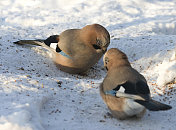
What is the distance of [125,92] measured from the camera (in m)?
4.04

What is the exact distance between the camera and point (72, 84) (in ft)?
19.0

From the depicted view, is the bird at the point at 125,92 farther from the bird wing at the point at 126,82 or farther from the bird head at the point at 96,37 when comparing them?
the bird head at the point at 96,37

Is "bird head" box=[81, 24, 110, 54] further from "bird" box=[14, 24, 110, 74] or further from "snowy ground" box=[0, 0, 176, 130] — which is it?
"snowy ground" box=[0, 0, 176, 130]

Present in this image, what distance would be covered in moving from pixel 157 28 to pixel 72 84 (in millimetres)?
5934

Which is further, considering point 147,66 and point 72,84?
point 147,66

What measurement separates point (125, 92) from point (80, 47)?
2.97 meters

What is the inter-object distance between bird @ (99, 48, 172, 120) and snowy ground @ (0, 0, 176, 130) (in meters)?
0.23

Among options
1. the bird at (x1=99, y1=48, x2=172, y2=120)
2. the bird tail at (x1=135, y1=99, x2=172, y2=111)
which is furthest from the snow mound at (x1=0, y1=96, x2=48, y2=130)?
Result: the bird tail at (x1=135, y1=99, x2=172, y2=111)

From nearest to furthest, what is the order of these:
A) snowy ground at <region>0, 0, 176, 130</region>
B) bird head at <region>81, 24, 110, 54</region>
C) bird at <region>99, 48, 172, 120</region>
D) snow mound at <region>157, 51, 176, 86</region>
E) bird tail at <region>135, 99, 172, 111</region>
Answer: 1. bird tail at <region>135, 99, 172, 111</region>
2. bird at <region>99, 48, 172, 120</region>
3. snowy ground at <region>0, 0, 176, 130</region>
4. snow mound at <region>157, 51, 176, 86</region>
5. bird head at <region>81, 24, 110, 54</region>

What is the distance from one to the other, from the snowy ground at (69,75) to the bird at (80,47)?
29 centimetres

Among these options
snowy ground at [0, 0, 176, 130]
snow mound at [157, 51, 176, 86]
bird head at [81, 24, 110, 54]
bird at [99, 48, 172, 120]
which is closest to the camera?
bird at [99, 48, 172, 120]

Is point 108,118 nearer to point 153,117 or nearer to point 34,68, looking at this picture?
point 153,117

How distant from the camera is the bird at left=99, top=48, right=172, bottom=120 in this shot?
395cm

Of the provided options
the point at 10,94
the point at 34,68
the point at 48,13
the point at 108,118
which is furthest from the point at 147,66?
the point at 48,13
